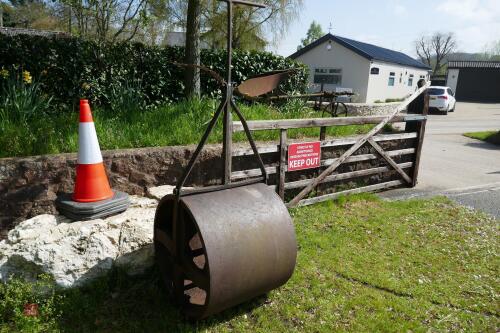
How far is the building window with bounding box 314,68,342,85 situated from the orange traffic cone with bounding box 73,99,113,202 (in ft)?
85.0

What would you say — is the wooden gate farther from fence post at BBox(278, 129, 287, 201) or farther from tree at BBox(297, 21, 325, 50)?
tree at BBox(297, 21, 325, 50)

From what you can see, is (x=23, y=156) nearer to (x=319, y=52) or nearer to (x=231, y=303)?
(x=231, y=303)

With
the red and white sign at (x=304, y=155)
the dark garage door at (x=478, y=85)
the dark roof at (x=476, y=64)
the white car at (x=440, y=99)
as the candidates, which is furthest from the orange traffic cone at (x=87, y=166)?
the dark roof at (x=476, y=64)

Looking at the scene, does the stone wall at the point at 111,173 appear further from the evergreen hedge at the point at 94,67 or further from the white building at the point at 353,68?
the white building at the point at 353,68

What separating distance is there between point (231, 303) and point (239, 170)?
2.49 metres

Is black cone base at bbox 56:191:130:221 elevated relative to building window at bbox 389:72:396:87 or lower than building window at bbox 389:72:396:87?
lower

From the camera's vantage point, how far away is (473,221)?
212 inches

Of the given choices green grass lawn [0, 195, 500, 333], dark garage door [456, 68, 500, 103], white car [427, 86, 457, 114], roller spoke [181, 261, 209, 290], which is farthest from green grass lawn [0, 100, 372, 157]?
dark garage door [456, 68, 500, 103]

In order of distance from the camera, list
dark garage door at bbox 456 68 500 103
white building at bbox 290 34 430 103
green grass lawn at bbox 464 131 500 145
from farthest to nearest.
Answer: dark garage door at bbox 456 68 500 103 < white building at bbox 290 34 430 103 < green grass lawn at bbox 464 131 500 145

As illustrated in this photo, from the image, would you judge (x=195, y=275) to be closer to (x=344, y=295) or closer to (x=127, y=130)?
(x=344, y=295)

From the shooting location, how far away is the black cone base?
3.41 metres

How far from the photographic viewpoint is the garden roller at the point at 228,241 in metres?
2.63

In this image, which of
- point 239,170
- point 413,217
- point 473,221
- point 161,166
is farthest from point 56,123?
point 473,221

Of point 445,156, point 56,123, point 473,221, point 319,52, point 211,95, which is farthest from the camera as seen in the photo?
point 319,52
